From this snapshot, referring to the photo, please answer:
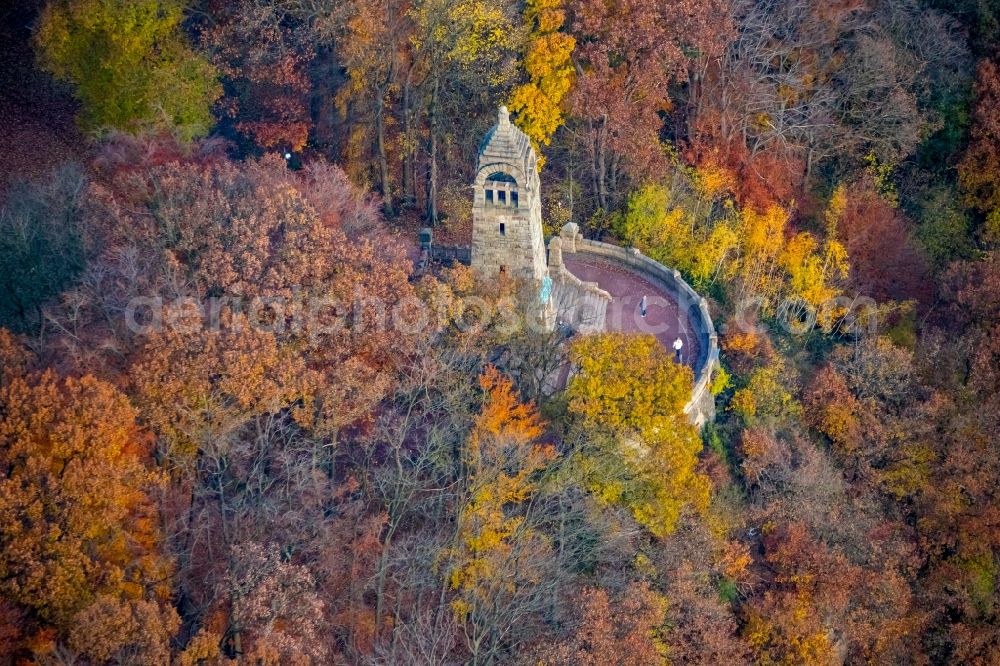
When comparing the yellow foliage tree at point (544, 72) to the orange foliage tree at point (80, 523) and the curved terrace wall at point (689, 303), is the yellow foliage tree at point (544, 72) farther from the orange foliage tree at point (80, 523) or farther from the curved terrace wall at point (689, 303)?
the orange foliage tree at point (80, 523)

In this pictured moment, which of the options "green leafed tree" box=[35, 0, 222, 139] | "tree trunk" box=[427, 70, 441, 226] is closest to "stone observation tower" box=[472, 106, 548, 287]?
"tree trunk" box=[427, 70, 441, 226]

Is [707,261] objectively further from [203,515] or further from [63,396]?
[63,396]

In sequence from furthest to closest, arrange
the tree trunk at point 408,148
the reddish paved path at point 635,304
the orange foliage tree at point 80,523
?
the tree trunk at point 408,148 < the reddish paved path at point 635,304 < the orange foliage tree at point 80,523

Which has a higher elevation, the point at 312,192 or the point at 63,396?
the point at 312,192

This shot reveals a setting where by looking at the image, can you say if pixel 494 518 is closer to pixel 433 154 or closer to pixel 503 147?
pixel 503 147

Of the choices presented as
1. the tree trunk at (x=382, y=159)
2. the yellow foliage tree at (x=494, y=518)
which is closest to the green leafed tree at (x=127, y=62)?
the tree trunk at (x=382, y=159)

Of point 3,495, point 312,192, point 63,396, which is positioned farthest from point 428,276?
point 3,495

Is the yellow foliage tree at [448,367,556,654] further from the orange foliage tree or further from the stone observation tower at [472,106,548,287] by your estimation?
the orange foliage tree
